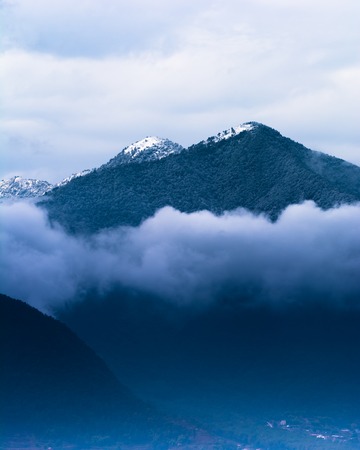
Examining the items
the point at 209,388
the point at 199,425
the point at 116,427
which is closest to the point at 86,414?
the point at 116,427

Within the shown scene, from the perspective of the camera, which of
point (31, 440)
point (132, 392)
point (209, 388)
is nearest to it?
point (31, 440)

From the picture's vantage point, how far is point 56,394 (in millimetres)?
169000

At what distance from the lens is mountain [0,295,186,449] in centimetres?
16400

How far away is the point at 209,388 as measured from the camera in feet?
652

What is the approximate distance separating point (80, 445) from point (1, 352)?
16.1m

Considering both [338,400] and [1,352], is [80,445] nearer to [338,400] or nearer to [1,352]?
[1,352]

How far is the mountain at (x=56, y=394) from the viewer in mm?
164000

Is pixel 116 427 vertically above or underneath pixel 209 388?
underneath

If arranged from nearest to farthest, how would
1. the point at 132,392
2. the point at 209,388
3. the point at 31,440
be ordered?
the point at 31,440
the point at 132,392
the point at 209,388

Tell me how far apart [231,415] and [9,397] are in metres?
35.6

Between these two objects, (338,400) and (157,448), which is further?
(338,400)

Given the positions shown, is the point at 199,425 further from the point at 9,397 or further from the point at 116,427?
the point at 9,397

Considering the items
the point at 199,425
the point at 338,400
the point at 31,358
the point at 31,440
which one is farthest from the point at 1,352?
the point at 338,400

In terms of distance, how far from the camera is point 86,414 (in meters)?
170
